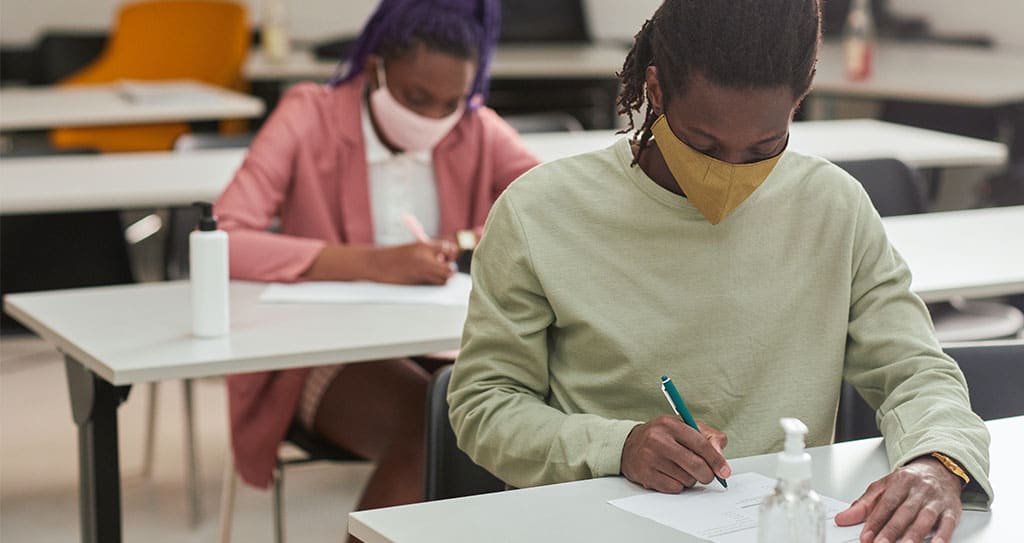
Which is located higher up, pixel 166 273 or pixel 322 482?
pixel 166 273

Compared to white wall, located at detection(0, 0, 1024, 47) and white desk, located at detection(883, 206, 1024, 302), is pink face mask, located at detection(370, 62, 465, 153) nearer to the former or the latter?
white desk, located at detection(883, 206, 1024, 302)

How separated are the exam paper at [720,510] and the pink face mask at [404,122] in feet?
4.10

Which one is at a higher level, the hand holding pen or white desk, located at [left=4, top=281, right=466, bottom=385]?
the hand holding pen

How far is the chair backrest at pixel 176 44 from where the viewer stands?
7020 mm

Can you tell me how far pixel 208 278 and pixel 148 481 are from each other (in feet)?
5.11

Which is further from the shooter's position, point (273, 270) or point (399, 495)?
point (273, 270)

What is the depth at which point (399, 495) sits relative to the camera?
2.15 meters

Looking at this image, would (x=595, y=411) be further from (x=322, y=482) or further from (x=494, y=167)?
(x=322, y=482)

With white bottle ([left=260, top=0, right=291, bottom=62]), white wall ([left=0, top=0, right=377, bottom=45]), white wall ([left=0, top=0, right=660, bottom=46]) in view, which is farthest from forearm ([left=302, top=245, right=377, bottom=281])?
white wall ([left=0, top=0, right=377, bottom=45])

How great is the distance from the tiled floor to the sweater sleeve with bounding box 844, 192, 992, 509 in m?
1.76

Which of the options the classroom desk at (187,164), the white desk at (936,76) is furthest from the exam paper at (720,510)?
the white desk at (936,76)

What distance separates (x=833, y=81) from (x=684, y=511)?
14.2 ft

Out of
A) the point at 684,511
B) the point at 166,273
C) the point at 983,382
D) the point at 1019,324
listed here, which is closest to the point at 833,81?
the point at 1019,324

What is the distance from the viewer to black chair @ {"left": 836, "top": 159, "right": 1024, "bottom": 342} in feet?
9.45
